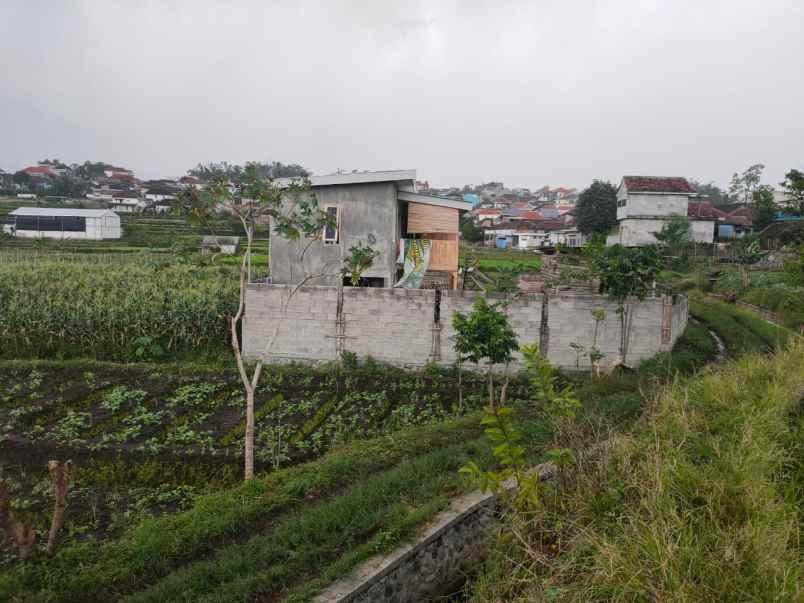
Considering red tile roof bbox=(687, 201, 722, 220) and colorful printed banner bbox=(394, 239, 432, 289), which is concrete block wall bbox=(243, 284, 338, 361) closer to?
colorful printed banner bbox=(394, 239, 432, 289)

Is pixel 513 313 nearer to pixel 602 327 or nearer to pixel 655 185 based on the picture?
pixel 602 327

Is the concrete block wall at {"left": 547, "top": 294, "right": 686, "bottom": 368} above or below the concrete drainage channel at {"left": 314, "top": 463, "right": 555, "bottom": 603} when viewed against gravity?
above

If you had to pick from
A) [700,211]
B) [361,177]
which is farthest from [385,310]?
[700,211]

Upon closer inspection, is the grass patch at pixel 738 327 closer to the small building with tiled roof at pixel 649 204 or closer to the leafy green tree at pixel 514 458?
the leafy green tree at pixel 514 458

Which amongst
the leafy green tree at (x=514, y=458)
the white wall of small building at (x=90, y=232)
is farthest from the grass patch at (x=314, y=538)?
the white wall of small building at (x=90, y=232)

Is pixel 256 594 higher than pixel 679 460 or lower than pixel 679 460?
lower

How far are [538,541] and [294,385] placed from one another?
28.4 ft

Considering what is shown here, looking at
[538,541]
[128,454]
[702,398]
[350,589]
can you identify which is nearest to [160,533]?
[350,589]

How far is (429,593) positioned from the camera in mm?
5566

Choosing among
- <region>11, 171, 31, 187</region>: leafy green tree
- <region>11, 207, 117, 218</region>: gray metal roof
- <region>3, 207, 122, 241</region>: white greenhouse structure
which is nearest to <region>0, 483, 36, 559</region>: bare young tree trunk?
<region>3, 207, 122, 241</region>: white greenhouse structure

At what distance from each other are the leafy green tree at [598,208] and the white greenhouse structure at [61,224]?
112ft

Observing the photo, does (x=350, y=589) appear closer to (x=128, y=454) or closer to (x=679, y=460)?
(x=679, y=460)

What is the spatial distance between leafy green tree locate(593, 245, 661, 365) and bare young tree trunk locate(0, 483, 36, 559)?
35.7ft

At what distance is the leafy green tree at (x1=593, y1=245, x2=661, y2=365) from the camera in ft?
40.9
